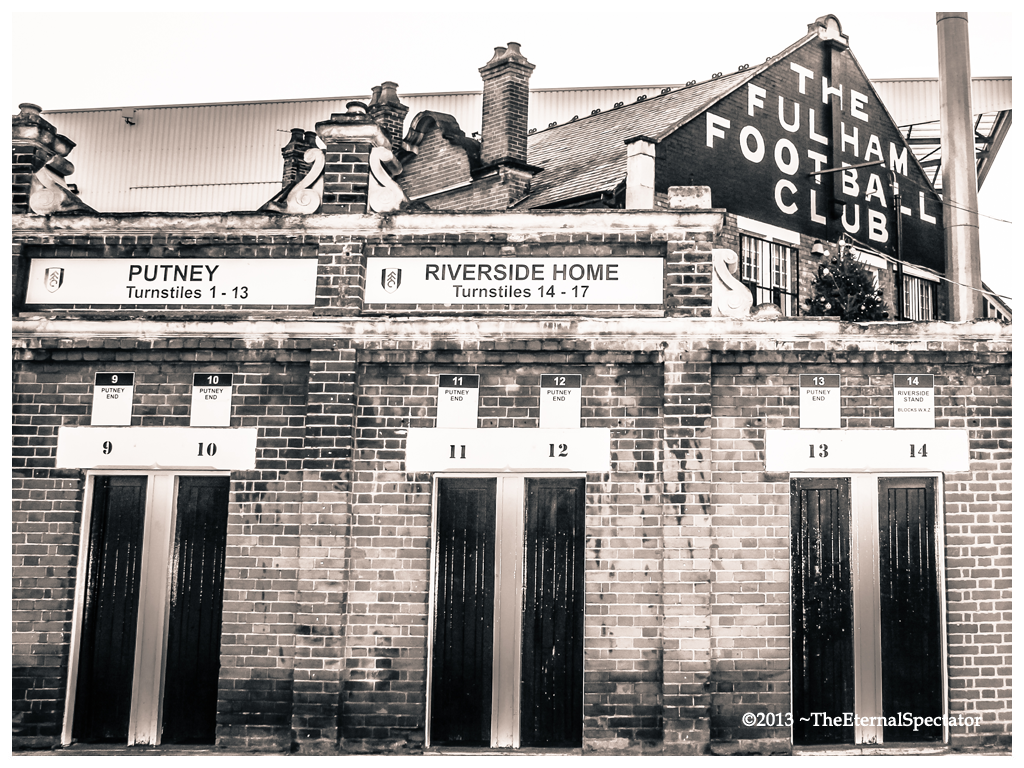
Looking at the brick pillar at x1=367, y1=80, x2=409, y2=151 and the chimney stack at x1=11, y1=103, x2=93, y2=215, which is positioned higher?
the brick pillar at x1=367, y1=80, x2=409, y2=151

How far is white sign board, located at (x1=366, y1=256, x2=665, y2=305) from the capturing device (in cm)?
841

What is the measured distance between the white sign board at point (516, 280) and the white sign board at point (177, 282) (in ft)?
2.52

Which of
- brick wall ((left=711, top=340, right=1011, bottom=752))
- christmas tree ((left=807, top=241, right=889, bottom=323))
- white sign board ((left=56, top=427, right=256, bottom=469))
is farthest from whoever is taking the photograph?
christmas tree ((left=807, top=241, right=889, bottom=323))

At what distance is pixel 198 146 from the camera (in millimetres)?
22891

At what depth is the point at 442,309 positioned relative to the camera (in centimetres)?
849

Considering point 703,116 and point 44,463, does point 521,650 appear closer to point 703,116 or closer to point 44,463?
point 44,463

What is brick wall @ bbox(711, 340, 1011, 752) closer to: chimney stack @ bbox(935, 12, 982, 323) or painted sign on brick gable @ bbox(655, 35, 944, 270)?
chimney stack @ bbox(935, 12, 982, 323)

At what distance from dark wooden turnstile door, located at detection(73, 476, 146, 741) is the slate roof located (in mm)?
7897

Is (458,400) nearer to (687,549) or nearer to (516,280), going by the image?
(516,280)

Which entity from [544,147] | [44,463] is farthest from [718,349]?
[544,147]

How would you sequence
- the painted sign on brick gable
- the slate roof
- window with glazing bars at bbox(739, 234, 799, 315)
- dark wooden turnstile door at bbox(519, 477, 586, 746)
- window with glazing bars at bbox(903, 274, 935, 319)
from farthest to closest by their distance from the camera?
window with glazing bars at bbox(903, 274, 935, 319) < window with glazing bars at bbox(739, 234, 799, 315) < the painted sign on brick gable < the slate roof < dark wooden turnstile door at bbox(519, 477, 586, 746)

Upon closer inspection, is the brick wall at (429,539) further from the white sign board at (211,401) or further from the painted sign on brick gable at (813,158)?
the painted sign on brick gable at (813,158)

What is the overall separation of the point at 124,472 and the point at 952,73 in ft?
33.0

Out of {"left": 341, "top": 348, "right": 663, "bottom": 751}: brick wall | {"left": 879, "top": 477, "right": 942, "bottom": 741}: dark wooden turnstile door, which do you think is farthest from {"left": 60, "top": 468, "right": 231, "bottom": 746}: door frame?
{"left": 879, "top": 477, "right": 942, "bottom": 741}: dark wooden turnstile door
